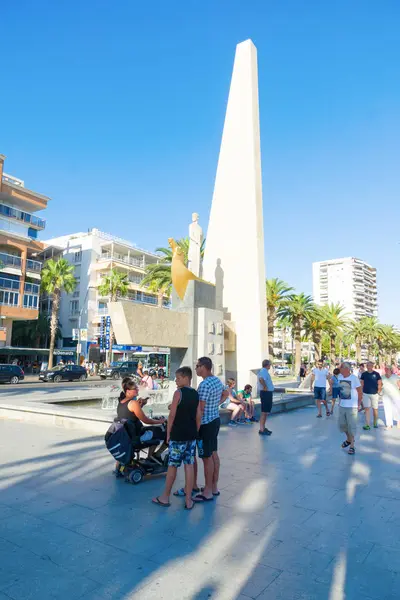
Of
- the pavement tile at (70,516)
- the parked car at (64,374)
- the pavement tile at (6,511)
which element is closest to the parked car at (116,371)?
the parked car at (64,374)

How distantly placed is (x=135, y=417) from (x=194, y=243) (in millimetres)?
9636

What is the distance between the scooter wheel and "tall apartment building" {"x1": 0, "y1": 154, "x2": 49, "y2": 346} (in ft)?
122

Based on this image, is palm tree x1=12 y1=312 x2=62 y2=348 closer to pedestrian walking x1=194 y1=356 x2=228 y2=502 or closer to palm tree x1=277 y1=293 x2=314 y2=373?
palm tree x1=277 y1=293 x2=314 y2=373

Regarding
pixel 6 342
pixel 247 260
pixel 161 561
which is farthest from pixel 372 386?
pixel 6 342

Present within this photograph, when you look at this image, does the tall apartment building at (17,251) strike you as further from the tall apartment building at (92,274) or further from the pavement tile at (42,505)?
the pavement tile at (42,505)

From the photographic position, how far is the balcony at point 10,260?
40725mm

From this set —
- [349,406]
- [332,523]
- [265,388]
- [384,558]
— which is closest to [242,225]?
[265,388]

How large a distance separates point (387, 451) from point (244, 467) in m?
3.31

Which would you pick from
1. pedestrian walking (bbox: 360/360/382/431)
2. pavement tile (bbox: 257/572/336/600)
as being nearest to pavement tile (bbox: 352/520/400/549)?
pavement tile (bbox: 257/572/336/600)

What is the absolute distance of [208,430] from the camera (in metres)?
5.12

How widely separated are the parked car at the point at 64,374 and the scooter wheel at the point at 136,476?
27839 mm

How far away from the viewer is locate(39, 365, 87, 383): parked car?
1233 inches

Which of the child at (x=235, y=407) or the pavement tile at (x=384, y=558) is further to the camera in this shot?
the child at (x=235, y=407)

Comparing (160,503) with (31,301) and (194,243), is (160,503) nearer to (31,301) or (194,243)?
(194,243)
